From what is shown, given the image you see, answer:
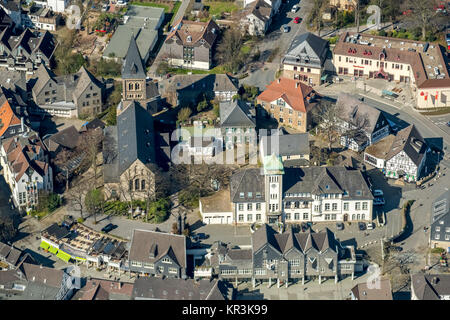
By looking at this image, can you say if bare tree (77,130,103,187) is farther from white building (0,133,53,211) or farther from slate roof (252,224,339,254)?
slate roof (252,224,339,254)

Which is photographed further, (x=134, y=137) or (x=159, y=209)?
(x=134, y=137)

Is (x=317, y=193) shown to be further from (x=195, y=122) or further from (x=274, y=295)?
(x=195, y=122)

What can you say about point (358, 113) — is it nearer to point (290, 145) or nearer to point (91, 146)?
point (290, 145)

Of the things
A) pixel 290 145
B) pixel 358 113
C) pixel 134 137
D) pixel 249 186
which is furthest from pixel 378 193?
pixel 134 137

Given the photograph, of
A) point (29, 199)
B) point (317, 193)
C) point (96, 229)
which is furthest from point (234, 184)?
point (29, 199)

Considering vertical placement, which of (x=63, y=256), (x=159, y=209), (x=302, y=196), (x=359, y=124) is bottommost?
(x=63, y=256)

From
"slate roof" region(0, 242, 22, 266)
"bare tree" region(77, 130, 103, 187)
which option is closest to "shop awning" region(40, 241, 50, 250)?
"slate roof" region(0, 242, 22, 266)
